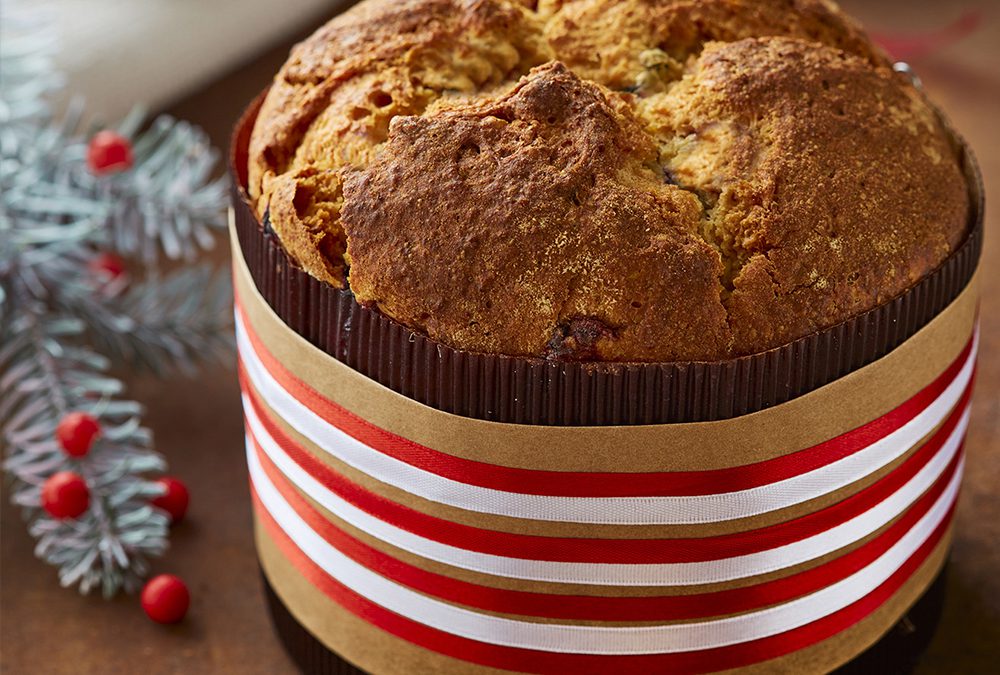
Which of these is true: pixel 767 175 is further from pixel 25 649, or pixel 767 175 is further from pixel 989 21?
pixel 989 21

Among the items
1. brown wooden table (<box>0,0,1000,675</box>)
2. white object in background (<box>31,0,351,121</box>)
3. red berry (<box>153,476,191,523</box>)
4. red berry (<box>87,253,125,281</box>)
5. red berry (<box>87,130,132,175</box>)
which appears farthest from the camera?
white object in background (<box>31,0,351,121</box>)

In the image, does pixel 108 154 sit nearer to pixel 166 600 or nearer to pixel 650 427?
pixel 166 600

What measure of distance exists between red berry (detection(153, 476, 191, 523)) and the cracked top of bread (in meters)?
0.47

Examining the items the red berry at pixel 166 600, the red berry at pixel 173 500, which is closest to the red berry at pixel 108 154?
the red berry at pixel 173 500

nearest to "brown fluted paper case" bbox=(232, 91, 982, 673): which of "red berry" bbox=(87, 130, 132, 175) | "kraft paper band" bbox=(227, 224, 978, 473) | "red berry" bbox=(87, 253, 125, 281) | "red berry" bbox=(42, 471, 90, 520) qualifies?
"kraft paper band" bbox=(227, 224, 978, 473)

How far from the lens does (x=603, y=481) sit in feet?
3.29

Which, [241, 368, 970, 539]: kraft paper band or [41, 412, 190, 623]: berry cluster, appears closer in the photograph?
[241, 368, 970, 539]: kraft paper band

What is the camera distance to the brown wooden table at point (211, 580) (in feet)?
4.36

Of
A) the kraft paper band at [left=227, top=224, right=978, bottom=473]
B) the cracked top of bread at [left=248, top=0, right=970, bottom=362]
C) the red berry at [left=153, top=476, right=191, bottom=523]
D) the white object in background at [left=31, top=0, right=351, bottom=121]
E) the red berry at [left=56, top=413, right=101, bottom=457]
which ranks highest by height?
the cracked top of bread at [left=248, top=0, right=970, bottom=362]

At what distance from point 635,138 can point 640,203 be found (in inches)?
3.3

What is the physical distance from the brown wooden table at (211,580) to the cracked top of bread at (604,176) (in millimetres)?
481

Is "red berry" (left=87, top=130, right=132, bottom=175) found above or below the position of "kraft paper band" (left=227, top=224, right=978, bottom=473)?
below

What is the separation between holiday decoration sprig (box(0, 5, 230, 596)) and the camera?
1.41 metres

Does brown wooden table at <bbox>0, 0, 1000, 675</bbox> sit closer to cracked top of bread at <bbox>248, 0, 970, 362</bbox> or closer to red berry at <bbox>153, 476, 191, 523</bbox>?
red berry at <bbox>153, 476, 191, 523</bbox>
